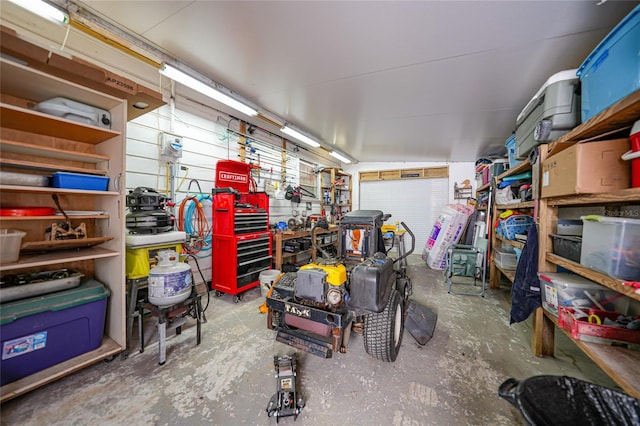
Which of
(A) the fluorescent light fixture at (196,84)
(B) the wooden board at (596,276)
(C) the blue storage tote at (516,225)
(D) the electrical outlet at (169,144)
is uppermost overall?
(A) the fluorescent light fixture at (196,84)

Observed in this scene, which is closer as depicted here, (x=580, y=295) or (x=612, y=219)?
(x=612, y=219)

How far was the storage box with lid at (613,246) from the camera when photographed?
1192mm

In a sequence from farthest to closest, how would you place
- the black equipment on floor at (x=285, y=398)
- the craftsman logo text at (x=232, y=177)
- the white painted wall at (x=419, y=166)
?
the white painted wall at (x=419, y=166)
the craftsman logo text at (x=232, y=177)
the black equipment on floor at (x=285, y=398)

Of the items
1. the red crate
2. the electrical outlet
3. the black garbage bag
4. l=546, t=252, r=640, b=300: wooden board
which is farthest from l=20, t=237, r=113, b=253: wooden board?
the red crate

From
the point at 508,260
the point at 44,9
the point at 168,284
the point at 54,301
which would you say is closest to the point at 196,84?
the point at 44,9

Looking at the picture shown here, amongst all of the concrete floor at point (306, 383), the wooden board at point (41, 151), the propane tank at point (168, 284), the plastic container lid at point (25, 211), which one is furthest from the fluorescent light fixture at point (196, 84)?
the concrete floor at point (306, 383)

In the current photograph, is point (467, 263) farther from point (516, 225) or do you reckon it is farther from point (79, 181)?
point (79, 181)

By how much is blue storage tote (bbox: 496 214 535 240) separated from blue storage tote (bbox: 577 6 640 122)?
180 cm

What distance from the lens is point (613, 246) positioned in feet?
4.20

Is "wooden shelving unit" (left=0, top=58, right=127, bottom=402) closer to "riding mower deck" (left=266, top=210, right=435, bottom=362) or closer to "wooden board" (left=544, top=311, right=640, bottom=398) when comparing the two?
"riding mower deck" (left=266, top=210, right=435, bottom=362)

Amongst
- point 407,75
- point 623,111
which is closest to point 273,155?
point 407,75

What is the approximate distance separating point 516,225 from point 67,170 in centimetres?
495

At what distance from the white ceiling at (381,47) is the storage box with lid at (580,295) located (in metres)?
1.94

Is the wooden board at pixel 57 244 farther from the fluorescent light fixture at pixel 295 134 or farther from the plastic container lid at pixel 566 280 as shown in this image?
the plastic container lid at pixel 566 280
